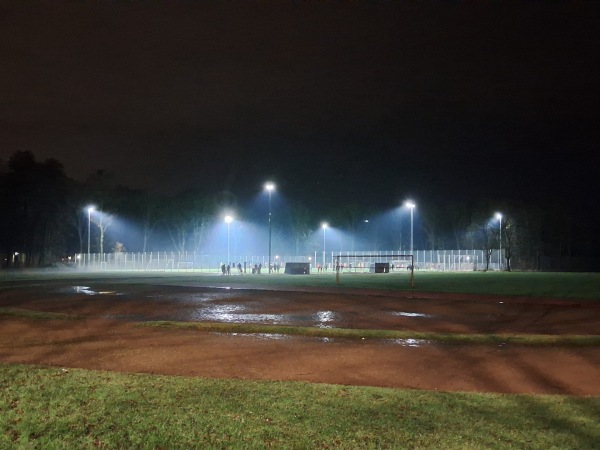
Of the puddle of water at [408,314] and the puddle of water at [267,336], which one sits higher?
the puddle of water at [267,336]

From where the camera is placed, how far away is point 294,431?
6.62 meters

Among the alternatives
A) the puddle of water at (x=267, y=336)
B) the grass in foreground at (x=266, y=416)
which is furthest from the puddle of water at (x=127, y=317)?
the grass in foreground at (x=266, y=416)

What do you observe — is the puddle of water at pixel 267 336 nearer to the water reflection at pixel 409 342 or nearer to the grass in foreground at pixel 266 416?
the water reflection at pixel 409 342

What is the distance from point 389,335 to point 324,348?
2612 millimetres

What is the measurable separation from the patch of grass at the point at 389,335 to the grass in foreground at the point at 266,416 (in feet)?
18.9

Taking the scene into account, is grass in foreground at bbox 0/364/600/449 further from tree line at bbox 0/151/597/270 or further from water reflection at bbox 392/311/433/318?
tree line at bbox 0/151/597/270

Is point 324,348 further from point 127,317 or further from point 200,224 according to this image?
point 200,224

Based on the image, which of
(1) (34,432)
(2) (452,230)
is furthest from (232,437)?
(2) (452,230)

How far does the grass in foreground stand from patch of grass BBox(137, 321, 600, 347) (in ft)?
18.9

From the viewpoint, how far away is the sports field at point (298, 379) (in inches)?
258

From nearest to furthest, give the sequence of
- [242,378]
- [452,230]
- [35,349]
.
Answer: [242,378]
[35,349]
[452,230]

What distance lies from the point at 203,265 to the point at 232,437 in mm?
79923

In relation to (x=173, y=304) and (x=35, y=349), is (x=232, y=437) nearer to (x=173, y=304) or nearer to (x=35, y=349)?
(x=35, y=349)

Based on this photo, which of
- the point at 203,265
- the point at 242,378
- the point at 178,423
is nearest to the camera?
the point at 178,423
